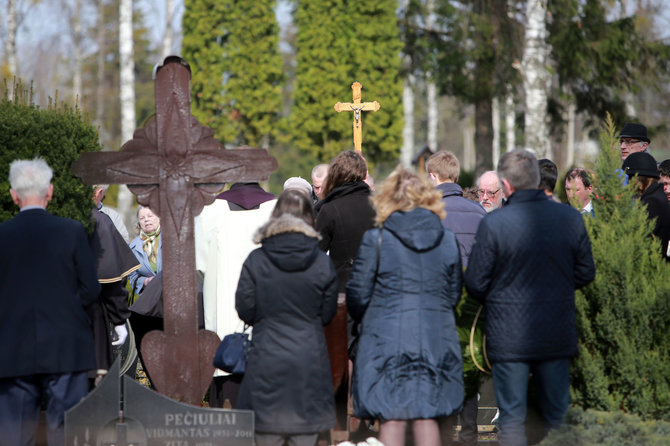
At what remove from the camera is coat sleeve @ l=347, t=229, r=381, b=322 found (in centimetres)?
440

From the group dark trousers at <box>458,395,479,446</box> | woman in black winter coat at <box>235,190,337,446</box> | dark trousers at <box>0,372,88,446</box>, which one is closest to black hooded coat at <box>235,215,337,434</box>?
woman in black winter coat at <box>235,190,337,446</box>

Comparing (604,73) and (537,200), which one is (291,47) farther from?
(537,200)

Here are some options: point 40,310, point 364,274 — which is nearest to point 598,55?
point 364,274

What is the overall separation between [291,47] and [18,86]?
42453 mm

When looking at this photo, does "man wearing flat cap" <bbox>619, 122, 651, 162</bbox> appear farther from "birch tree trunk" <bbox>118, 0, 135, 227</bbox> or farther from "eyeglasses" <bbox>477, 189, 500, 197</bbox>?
"birch tree trunk" <bbox>118, 0, 135, 227</bbox>

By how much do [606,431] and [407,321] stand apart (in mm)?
1275

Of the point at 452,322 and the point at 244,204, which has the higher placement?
the point at 244,204

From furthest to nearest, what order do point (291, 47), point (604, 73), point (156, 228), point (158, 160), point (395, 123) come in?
point (291, 47), point (395, 123), point (604, 73), point (156, 228), point (158, 160)

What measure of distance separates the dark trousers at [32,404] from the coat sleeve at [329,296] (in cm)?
137

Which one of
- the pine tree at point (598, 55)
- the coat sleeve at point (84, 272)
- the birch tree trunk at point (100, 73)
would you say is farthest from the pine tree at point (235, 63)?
the coat sleeve at point (84, 272)

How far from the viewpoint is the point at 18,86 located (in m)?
5.54

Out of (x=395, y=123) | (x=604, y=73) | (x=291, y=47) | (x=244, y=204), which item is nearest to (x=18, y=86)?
(x=244, y=204)

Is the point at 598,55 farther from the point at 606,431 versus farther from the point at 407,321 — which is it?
the point at 407,321

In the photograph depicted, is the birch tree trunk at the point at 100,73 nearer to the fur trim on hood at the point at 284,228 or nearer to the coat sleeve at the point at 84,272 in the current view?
the coat sleeve at the point at 84,272
